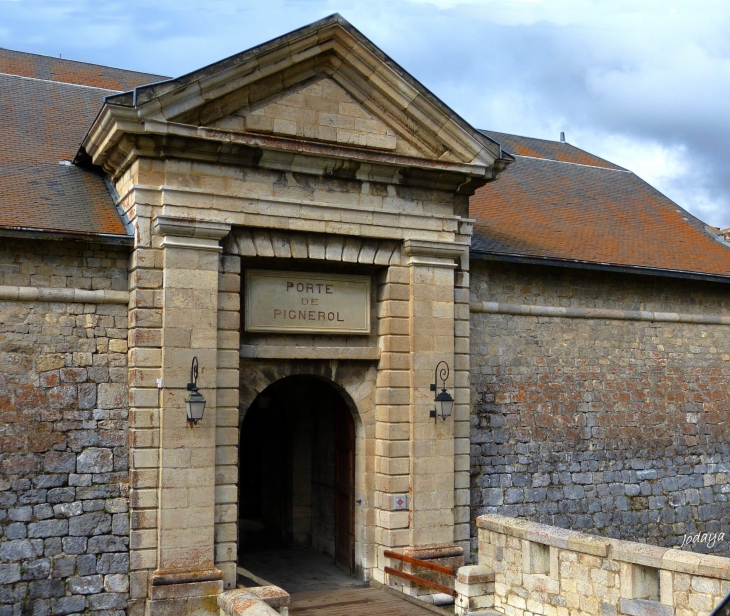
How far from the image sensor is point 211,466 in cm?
860

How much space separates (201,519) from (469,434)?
11.5 feet

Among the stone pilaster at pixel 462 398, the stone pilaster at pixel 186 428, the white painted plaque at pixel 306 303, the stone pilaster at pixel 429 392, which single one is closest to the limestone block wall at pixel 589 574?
the stone pilaster at pixel 429 392

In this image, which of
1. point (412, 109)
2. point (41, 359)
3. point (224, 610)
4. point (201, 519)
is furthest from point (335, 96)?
point (224, 610)

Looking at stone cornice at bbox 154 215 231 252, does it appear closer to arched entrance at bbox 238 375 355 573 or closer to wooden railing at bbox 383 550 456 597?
arched entrance at bbox 238 375 355 573

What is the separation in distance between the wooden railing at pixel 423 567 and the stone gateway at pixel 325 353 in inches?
2.4

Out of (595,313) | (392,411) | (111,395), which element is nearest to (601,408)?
(595,313)

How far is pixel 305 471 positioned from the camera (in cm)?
1207

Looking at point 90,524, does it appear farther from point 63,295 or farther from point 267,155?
point 267,155

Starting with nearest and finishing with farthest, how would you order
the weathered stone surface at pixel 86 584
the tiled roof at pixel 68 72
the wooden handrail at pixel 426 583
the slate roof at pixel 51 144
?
the weathered stone surface at pixel 86 584 < the slate roof at pixel 51 144 < the wooden handrail at pixel 426 583 < the tiled roof at pixel 68 72

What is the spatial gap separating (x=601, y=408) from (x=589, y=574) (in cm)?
437

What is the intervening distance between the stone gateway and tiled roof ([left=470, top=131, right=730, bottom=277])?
4.4 inches

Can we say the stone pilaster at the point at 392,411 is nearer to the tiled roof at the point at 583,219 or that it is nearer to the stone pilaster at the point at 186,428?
the tiled roof at the point at 583,219

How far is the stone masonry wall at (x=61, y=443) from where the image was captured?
8.16 meters

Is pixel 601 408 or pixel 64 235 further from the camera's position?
pixel 601 408
